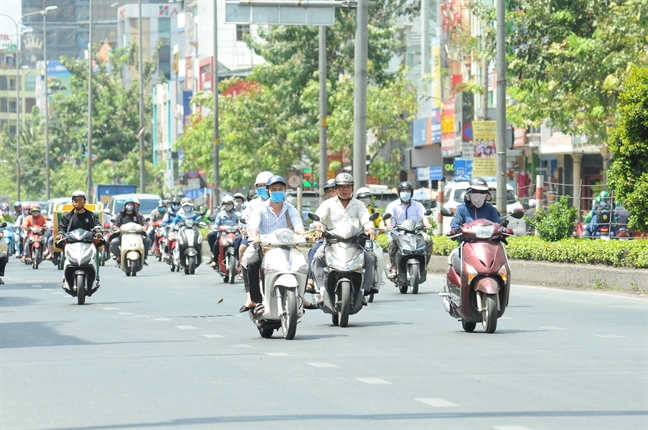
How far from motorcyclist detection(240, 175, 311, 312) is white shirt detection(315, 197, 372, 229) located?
1612 mm

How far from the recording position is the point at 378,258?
21.0 metres

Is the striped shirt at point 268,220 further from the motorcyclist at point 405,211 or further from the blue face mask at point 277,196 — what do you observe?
the motorcyclist at point 405,211

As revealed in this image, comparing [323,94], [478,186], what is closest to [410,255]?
[478,186]

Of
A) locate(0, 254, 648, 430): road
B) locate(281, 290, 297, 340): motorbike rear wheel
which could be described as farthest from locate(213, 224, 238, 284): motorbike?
→ locate(281, 290, 297, 340): motorbike rear wheel

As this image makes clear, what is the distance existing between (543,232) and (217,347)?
1280cm

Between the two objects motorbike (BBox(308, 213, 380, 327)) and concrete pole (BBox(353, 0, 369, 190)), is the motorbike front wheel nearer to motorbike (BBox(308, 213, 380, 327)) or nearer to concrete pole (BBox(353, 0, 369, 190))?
motorbike (BBox(308, 213, 380, 327))

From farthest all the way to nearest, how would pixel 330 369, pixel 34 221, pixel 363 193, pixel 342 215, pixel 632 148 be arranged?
1. pixel 34 221
2. pixel 632 148
3. pixel 363 193
4. pixel 342 215
5. pixel 330 369

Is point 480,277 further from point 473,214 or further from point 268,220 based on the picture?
point 268,220

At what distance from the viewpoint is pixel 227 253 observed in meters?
28.4

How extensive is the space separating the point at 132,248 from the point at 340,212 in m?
15.3

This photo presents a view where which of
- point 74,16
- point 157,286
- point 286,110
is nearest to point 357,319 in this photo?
point 157,286

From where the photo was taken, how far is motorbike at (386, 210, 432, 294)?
23094mm

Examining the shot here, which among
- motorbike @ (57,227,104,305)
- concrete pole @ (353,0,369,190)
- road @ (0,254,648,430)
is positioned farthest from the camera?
concrete pole @ (353,0,369,190)

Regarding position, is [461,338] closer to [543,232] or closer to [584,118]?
[543,232]
